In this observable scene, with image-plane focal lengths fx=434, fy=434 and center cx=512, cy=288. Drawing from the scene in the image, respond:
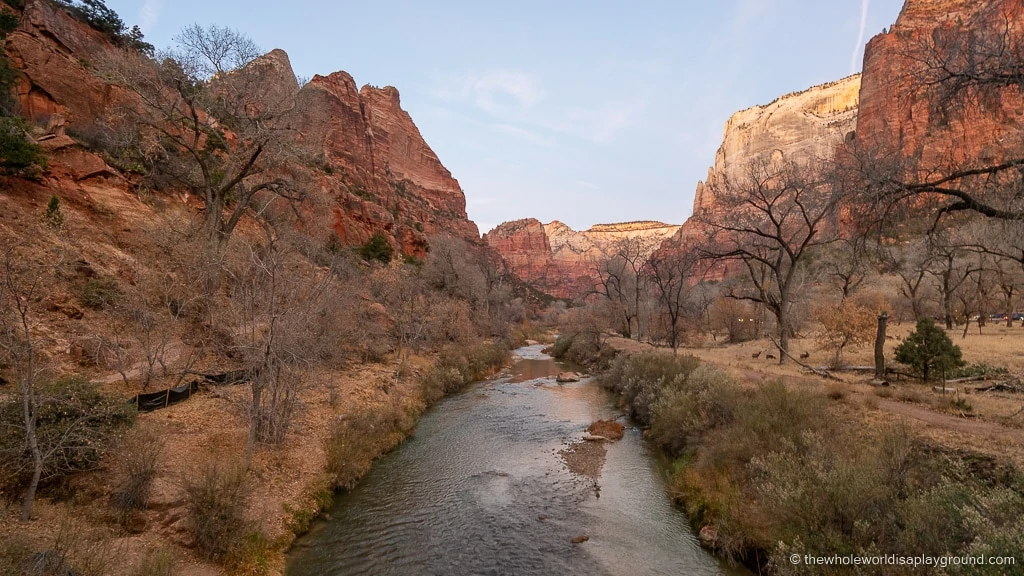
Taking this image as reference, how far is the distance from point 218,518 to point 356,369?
13.9m

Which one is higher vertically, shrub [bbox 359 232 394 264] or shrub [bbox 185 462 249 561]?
shrub [bbox 359 232 394 264]

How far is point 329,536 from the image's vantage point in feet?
29.4

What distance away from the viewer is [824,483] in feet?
21.2

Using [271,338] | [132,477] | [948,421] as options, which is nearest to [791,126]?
[948,421]

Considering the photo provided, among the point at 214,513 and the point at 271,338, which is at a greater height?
the point at 271,338

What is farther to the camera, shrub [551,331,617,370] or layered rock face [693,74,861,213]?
layered rock face [693,74,861,213]

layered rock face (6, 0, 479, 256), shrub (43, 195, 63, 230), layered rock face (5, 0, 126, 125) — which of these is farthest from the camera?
layered rock face (5, 0, 126, 125)

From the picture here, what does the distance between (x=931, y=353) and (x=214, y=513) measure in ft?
61.4

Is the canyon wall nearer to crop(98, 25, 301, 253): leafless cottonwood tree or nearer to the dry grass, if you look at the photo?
the dry grass

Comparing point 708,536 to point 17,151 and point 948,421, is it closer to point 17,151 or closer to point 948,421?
point 948,421

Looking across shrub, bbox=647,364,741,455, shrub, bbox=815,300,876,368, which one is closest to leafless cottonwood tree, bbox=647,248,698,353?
shrub, bbox=815,300,876,368

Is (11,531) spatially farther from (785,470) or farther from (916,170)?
(916,170)

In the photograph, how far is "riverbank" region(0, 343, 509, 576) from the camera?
19.2ft

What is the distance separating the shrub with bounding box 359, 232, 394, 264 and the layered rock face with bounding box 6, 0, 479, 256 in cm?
125
